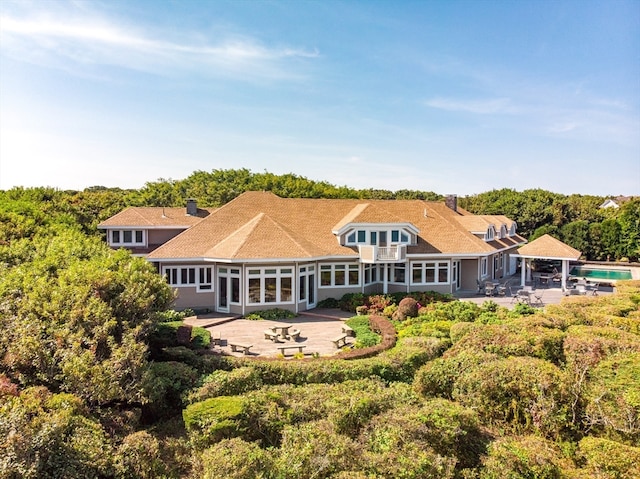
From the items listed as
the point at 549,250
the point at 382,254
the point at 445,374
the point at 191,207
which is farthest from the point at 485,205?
the point at 445,374

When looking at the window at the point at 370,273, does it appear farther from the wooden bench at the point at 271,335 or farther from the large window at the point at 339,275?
the wooden bench at the point at 271,335

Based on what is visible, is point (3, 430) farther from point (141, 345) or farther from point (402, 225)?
point (402, 225)

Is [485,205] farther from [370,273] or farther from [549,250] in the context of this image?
[370,273]

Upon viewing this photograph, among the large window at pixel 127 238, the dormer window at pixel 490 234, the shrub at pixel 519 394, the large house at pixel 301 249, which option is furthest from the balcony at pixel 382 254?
the large window at pixel 127 238

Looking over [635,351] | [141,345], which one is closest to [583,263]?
[635,351]

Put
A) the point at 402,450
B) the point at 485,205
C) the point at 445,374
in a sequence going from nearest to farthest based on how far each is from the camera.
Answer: the point at 402,450 → the point at 445,374 → the point at 485,205

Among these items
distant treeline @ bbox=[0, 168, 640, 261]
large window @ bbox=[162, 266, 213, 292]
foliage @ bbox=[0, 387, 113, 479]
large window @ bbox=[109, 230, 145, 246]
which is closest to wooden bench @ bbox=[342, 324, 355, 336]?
large window @ bbox=[162, 266, 213, 292]
